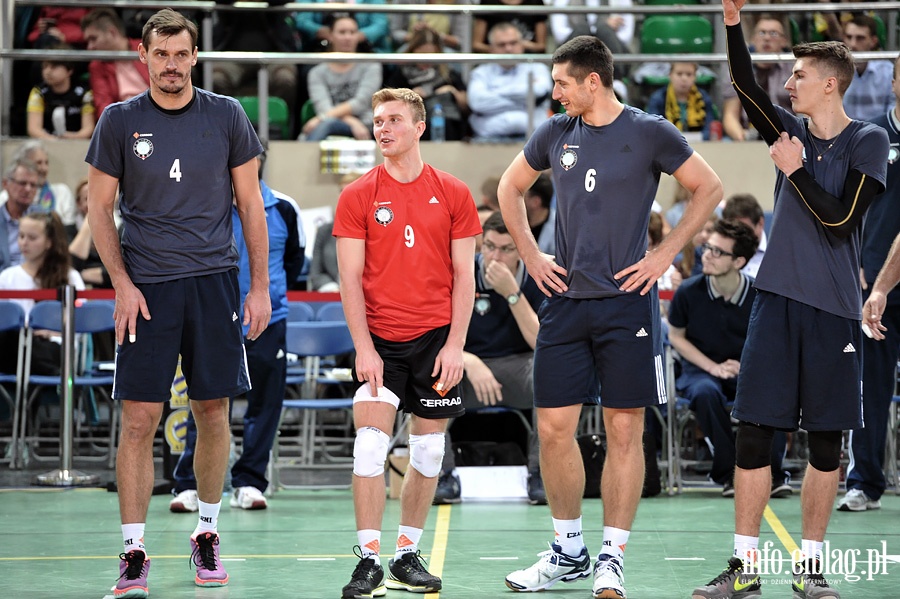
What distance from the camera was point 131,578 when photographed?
4.91 meters

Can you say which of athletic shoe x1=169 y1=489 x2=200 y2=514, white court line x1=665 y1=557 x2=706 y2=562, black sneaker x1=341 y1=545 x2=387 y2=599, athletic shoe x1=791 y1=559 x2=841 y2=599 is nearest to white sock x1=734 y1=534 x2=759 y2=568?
athletic shoe x1=791 y1=559 x2=841 y2=599

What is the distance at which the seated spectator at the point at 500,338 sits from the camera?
7512mm

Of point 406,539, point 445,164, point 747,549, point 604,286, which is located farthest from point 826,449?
point 445,164

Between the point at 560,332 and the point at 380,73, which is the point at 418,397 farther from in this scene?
the point at 380,73

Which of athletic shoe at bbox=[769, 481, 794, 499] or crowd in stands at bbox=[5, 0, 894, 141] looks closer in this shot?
athletic shoe at bbox=[769, 481, 794, 499]

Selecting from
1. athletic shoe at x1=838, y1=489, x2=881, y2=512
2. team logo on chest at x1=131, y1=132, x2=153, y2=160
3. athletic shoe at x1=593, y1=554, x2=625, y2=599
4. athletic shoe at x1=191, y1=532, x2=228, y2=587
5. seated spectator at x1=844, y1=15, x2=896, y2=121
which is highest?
seated spectator at x1=844, y1=15, x2=896, y2=121

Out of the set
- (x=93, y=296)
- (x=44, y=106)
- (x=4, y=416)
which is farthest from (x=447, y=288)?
(x=44, y=106)

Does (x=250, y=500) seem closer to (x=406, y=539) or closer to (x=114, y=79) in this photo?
→ (x=406, y=539)

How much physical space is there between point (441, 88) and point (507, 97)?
0.66 metres

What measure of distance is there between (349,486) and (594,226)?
145 inches

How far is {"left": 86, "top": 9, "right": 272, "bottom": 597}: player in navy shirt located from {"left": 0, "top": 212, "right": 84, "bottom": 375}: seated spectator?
14.2 ft

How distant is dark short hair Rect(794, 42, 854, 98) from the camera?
4.90 m

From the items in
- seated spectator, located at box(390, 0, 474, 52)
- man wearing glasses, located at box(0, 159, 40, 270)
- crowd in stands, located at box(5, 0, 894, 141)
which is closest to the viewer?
man wearing glasses, located at box(0, 159, 40, 270)

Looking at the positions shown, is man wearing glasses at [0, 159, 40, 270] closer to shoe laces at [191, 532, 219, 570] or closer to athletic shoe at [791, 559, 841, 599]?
shoe laces at [191, 532, 219, 570]
